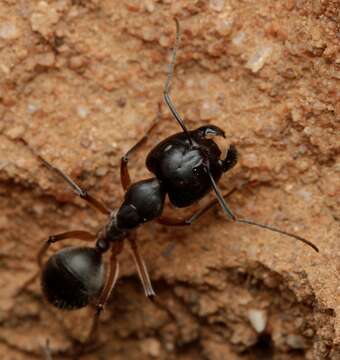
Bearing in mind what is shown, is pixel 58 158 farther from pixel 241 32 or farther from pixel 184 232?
pixel 241 32

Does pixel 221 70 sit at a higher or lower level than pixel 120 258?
higher

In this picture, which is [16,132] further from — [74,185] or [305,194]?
[305,194]

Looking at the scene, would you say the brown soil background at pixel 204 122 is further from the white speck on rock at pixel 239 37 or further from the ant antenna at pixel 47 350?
the ant antenna at pixel 47 350

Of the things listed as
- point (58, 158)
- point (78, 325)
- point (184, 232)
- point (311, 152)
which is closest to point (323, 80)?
point (311, 152)

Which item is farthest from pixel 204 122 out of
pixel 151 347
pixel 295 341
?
pixel 151 347

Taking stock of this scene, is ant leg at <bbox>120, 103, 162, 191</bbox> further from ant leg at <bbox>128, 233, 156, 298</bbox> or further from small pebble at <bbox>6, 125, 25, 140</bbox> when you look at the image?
small pebble at <bbox>6, 125, 25, 140</bbox>

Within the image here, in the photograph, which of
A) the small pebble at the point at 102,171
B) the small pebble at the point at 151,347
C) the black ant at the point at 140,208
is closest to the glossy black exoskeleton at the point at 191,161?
the black ant at the point at 140,208

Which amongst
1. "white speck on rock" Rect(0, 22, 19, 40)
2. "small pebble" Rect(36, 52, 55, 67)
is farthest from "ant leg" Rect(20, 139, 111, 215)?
"white speck on rock" Rect(0, 22, 19, 40)
